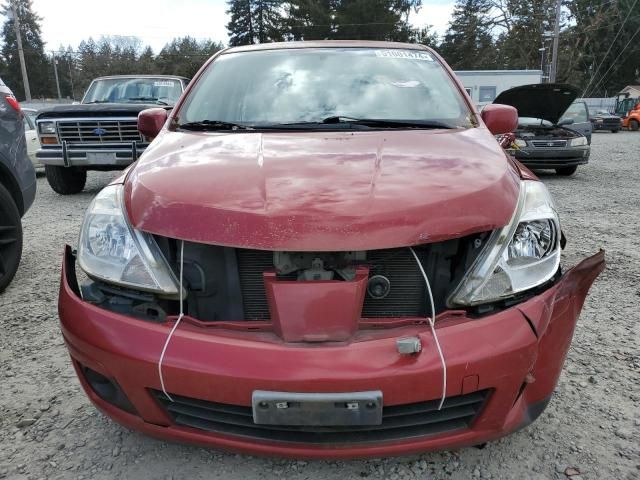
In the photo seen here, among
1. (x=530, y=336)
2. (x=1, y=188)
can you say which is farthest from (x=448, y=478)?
(x=1, y=188)

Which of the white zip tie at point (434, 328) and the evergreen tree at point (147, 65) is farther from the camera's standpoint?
the evergreen tree at point (147, 65)

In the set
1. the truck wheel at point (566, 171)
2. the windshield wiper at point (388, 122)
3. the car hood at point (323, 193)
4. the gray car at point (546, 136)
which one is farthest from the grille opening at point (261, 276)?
the truck wheel at point (566, 171)

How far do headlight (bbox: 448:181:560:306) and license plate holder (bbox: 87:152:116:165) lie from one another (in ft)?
20.0

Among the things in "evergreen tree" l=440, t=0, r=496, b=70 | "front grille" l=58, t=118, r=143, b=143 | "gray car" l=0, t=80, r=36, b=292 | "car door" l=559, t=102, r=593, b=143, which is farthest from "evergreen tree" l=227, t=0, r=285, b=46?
"gray car" l=0, t=80, r=36, b=292

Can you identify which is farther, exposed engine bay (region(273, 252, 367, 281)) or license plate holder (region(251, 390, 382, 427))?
exposed engine bay (region(273, 252, 367, 281))

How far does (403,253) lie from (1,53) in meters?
80.7

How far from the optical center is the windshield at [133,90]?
7.78m

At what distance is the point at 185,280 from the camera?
167 cm

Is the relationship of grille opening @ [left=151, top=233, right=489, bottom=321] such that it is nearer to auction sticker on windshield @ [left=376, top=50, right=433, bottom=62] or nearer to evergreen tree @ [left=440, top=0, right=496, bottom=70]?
auction sticker on windshield @ [left=376, top=50, right=433, bottom=62]

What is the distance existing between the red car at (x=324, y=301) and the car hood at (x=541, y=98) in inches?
245

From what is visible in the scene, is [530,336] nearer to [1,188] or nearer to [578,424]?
[578,424]

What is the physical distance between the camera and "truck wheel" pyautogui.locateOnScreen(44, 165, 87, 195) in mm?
7340

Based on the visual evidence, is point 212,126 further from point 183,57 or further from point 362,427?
point 183,57

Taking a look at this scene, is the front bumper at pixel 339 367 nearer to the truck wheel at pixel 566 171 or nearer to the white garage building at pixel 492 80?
the truck wheel at pixel 566 171
